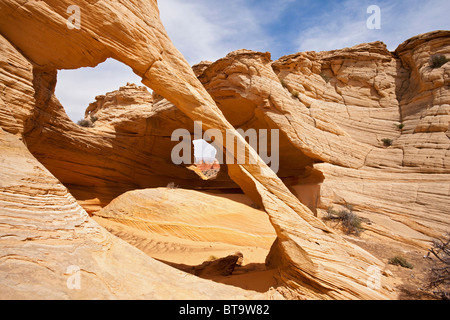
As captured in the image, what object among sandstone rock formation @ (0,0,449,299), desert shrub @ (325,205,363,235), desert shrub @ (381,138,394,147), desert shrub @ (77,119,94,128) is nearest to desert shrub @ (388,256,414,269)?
sandstone rock formation @ (0,0,449,299)

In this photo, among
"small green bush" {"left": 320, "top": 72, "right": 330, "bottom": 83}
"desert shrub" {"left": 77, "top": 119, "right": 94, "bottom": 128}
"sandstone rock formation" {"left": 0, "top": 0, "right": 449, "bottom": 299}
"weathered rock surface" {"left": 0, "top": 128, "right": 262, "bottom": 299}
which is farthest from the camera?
"desert shrub" {"left": 77, "top": 119, "right": 94, "bottom": 128}

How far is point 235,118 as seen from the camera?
13102 millimetres

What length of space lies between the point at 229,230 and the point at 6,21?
739 cm

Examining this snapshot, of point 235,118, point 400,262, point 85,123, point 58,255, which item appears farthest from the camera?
point 85,123

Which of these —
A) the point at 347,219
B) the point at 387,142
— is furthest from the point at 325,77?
the point at 347,219

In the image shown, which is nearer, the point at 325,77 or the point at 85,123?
the point at 325,77

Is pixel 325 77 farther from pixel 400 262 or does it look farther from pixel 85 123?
pixel 85 123

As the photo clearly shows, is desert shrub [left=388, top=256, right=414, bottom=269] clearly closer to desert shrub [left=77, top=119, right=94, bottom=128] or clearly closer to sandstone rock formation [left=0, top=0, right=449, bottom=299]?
sandstone rock formation [left=0, top=0, right=449, bottom=299]

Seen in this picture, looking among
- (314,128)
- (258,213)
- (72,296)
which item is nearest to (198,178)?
(258,213)

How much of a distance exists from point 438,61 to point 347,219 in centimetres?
798

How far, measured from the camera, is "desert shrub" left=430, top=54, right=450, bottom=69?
8914 millimetres

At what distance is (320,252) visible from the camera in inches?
147

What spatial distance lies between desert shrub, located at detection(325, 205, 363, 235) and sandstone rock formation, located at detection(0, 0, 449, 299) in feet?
2.20

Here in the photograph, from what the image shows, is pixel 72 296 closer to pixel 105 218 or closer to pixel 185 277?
pixel 185 277
